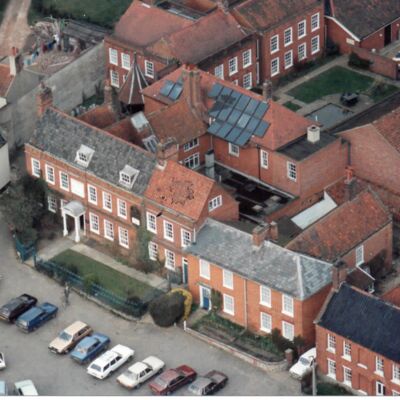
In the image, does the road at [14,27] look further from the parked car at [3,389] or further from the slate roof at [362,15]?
the parked car at [3,389]

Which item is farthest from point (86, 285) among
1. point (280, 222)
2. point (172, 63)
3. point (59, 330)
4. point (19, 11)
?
point (19, 11)

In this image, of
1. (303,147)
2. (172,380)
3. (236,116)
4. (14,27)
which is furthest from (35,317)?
(14,27)

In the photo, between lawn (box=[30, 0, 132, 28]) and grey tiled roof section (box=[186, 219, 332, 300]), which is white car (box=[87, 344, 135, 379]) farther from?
lawn (box=[30, 0, 132, 28])

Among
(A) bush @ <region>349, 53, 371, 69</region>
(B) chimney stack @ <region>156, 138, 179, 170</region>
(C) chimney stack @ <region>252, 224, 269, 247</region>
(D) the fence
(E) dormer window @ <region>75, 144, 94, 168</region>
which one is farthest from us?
(A) bush @ <region>349, 53, 371, 69</region>

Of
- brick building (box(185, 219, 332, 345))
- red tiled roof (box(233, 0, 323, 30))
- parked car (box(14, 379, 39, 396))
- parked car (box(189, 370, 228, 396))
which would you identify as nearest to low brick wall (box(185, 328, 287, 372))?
brick building (box(185, 219, 332, 345))

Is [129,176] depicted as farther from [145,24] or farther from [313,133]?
[145,24]

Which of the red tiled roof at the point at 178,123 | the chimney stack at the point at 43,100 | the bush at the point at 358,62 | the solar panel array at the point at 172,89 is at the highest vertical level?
the chimney stack at the point at 43,100

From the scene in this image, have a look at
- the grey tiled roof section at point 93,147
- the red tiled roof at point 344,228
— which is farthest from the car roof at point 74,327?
the red tiled roof at point 344,228
